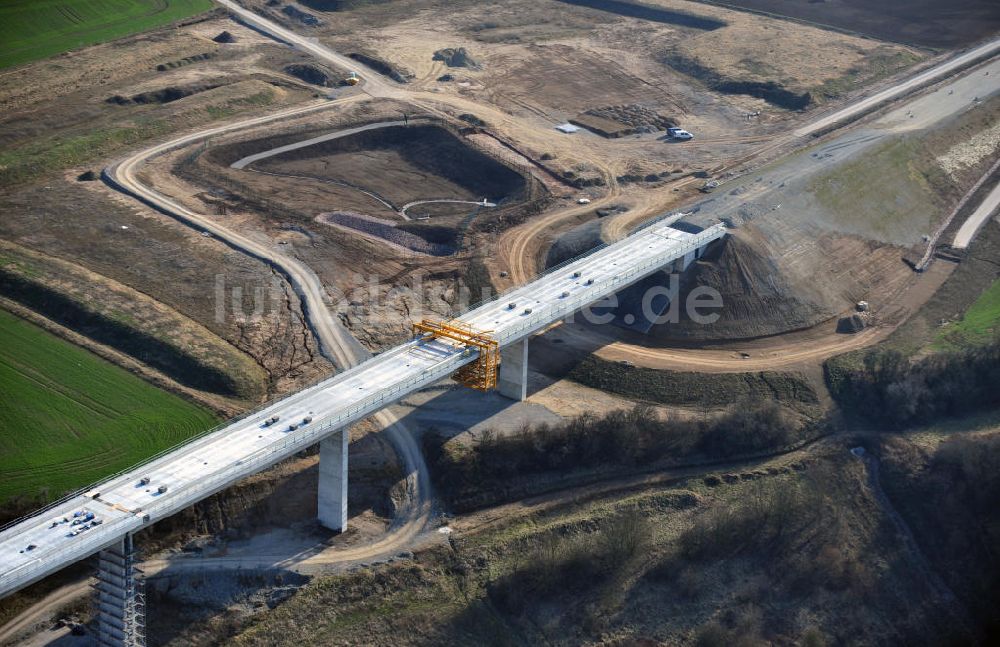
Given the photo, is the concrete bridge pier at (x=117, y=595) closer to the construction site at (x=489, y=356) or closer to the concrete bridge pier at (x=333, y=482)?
the construction site at (x=489, y=356)

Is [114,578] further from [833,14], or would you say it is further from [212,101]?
[833,14]

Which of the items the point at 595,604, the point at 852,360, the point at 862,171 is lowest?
the point at 595,604

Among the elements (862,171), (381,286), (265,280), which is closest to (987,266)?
(862,171)

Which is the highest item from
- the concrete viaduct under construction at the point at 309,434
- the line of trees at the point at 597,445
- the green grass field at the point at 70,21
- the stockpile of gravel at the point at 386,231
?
the green grass field at the point at 70,21

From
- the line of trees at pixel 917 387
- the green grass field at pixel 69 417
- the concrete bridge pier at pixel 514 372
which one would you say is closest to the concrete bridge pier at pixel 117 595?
the green grass field at pixel 69 417

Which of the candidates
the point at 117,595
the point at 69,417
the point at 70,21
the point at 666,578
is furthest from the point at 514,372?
the point at 70,21
